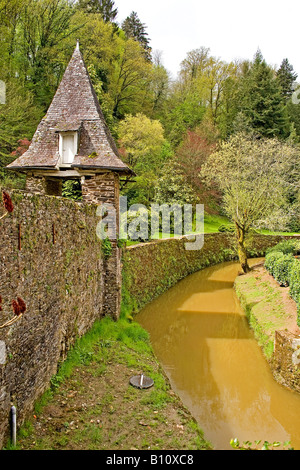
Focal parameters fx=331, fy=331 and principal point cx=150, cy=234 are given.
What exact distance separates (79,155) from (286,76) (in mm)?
48653

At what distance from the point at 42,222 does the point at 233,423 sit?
5779mm

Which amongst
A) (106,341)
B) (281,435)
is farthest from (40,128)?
(281,435)

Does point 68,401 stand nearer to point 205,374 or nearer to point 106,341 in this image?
point 106,341

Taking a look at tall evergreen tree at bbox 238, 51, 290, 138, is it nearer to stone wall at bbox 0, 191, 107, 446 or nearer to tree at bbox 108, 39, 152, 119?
tree at bbox 108, 39, 152, 119

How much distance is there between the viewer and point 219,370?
9281mm

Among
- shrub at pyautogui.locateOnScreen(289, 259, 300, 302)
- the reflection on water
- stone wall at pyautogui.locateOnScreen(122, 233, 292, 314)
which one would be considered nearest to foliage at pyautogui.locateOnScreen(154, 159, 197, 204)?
stone wall at pyautogui.locateOnScreen(122, 233, 292, 314)

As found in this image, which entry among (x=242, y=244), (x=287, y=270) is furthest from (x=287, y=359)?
(x=242, y=244)

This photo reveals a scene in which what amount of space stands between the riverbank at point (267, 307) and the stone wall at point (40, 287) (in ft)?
18.3

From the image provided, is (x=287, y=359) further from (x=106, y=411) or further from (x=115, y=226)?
(x=115, y=226)

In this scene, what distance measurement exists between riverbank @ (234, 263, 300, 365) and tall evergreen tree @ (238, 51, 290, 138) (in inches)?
976

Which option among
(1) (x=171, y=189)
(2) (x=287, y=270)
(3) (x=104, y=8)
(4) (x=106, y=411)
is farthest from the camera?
(3) (x=104, y=8)

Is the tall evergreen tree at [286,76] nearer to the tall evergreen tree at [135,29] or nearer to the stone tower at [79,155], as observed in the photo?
the tall evergreen tree at [135,29]

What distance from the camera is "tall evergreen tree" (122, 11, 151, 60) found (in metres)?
42.3

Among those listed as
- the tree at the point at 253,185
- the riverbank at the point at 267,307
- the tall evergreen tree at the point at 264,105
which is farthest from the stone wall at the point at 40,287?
the tall evergreen tree at the point at 264,105
